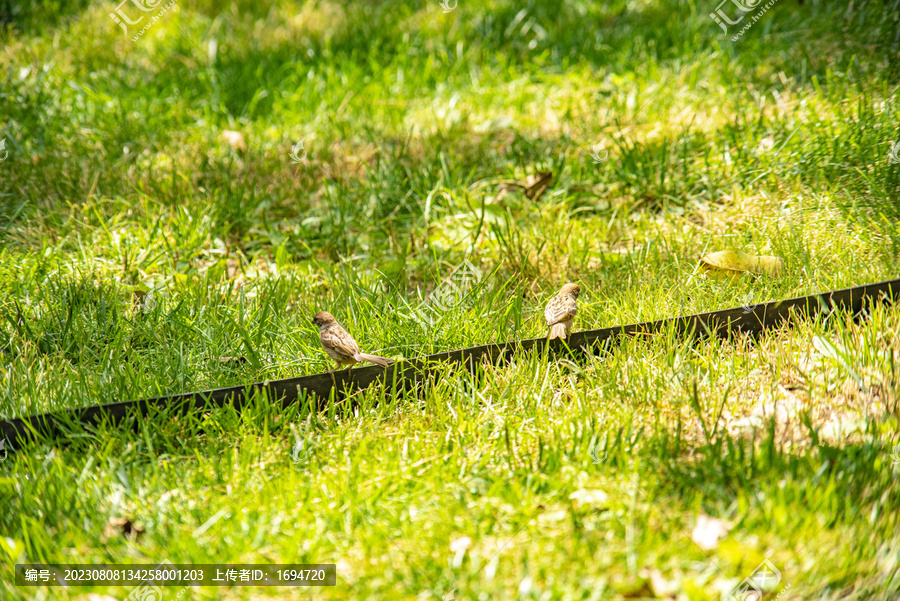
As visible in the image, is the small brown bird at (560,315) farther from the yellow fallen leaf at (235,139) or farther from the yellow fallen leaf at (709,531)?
the yellow fallen leaf at (235,139)

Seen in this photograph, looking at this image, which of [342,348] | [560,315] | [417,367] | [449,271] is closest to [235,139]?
[449,271]

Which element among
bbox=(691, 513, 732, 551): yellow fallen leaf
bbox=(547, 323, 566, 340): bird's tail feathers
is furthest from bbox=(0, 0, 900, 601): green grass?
bbox=(547, 323, 566, 340): bird's tail feathers

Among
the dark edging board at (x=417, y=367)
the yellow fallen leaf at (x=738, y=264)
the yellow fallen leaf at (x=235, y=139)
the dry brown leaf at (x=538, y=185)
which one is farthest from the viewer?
the yellow fallen leaf at (x=235, y=139)

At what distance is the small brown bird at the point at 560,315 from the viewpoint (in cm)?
350

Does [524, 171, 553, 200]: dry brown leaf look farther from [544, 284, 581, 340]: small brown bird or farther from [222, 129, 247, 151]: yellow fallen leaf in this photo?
[222, 129, 247, 151]: yellow fallen leaf

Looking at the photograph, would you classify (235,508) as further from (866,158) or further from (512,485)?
(866,158)

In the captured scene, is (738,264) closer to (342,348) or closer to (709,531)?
(709,531)

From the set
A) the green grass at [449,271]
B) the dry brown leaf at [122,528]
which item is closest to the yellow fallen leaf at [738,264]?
the green grass at [449,271]

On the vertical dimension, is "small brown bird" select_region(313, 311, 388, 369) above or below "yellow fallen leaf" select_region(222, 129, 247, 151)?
below

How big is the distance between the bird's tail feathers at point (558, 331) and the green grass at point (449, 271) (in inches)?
5.5

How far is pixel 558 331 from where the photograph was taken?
3.48m

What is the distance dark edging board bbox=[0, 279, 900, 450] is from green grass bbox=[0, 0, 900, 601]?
79mm
